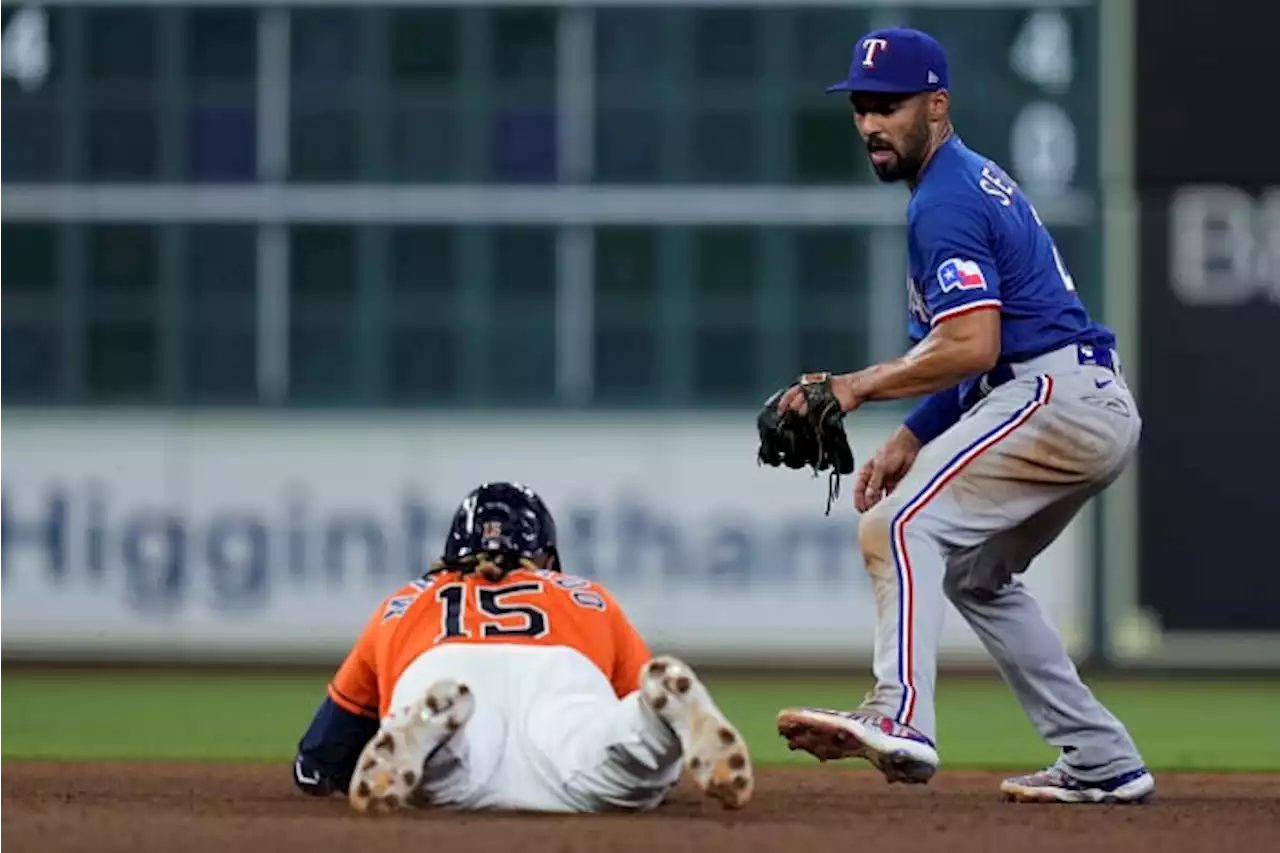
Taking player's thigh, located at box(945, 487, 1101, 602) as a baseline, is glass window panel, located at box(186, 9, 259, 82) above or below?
above

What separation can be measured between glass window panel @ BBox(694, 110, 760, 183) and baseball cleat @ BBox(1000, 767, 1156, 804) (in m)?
9.44

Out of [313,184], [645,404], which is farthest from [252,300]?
[645,404]

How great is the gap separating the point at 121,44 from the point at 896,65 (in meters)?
10.4

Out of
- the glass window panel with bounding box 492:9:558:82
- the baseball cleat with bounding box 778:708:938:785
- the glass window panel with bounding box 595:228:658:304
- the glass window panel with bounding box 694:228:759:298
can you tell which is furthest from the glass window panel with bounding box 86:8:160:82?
the baseball cleat with bounding box 778:708:938:785

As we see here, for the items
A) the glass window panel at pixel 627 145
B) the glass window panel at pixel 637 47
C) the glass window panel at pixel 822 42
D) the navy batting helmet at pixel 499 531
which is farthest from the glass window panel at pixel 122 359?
the navy batting helmet at pixel 499 531

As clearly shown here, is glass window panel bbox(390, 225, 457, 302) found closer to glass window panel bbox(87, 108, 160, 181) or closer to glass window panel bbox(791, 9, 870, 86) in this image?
glass window panel bbox(87, 108, 160, 181)

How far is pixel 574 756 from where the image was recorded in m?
6.54

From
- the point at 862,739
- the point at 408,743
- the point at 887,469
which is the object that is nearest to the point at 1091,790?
the point at 887,469

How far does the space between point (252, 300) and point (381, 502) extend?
1444 millimetres

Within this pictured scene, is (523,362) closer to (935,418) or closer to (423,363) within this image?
(423,363)

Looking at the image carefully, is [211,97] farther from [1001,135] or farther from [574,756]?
[574,756]

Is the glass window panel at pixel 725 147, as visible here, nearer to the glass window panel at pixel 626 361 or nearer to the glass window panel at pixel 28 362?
the glass window panel at pixel 626 361

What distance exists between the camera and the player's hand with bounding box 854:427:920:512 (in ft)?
24.7

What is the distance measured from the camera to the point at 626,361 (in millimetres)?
16875
